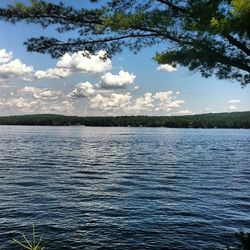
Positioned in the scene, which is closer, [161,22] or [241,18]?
[241,18]

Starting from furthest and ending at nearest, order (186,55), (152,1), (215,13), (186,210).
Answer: (186,210), (186,55), (152,1), (215,13)

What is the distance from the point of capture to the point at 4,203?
22344 mm

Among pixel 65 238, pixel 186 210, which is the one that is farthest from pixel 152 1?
pixel 186 210

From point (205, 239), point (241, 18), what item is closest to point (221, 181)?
point (205, 239)

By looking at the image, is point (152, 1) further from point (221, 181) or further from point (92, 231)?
point (221, 181)

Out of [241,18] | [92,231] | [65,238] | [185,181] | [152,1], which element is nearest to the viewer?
[241,18]

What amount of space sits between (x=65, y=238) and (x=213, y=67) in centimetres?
861

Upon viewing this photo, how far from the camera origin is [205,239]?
16.5 meters

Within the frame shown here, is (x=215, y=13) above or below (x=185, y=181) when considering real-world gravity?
above

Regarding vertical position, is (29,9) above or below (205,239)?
above

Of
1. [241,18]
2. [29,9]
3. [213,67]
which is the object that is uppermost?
[29,9]

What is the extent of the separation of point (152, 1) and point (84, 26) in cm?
247

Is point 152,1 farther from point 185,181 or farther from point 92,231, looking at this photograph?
point 185,181

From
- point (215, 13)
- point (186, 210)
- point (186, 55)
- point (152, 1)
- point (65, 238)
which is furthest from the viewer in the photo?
point (186, 210)
